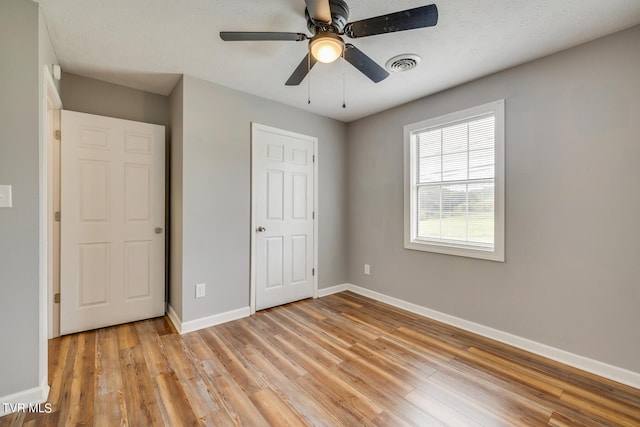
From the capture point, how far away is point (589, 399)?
1783 mm

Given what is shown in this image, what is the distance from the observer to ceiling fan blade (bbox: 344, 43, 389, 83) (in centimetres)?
182

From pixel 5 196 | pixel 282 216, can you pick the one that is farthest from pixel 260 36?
pixel 282 216

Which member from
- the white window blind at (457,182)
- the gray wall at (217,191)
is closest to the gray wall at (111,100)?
the gray wall at (217,191)

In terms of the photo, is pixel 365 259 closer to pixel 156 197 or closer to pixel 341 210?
pixel 341 210

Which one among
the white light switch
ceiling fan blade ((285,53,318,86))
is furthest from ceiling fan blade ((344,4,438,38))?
the white light switch

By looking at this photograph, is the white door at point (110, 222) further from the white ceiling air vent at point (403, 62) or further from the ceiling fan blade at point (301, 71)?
the white ceiling air vent at point (403, 62)

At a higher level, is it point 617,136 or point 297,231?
point 617,136

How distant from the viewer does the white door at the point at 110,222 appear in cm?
261

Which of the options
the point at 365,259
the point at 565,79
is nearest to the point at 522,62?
the point at 565,79

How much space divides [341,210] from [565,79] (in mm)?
2685

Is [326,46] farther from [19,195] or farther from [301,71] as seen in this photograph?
[19,195]

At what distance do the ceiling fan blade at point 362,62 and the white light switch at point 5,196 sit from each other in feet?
7.15

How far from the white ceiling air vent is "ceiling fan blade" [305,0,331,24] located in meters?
0.99

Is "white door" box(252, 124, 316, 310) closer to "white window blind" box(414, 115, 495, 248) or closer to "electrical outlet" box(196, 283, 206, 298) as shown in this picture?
"electrical outlet" box(196, 283, 206, 298)
